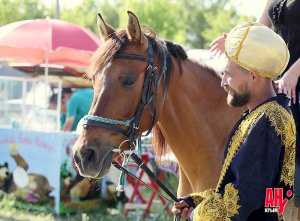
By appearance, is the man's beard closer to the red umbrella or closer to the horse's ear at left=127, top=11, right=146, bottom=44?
the horse's ear at left=127, top=11, right=146, bottom=44

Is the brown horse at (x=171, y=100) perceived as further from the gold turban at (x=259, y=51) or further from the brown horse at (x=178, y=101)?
the gold turban at (x=259, y=51)

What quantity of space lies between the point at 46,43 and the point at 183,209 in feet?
29.8

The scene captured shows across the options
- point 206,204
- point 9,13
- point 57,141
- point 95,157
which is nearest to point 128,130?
point 95,157

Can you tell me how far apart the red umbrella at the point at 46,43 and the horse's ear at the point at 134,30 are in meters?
7.20

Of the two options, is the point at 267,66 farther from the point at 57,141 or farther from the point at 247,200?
the point at 57,141

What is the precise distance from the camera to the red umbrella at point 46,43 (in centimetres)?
1162

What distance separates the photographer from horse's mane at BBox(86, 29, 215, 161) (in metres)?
4.34

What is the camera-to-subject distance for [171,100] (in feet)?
15.0

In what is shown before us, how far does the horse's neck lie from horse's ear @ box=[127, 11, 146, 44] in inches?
12.6

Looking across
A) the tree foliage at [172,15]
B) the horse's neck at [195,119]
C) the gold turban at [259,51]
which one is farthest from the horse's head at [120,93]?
the tree foliage at [172,15]

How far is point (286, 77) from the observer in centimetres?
423

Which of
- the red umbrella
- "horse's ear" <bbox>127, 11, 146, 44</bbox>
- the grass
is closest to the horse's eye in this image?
"horse's ear" <bbox>127, 11, 146, 44</bbox>

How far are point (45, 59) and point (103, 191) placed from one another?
2808 millimetres

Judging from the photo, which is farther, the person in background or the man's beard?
the person in background
